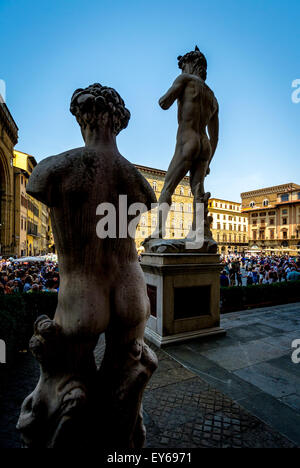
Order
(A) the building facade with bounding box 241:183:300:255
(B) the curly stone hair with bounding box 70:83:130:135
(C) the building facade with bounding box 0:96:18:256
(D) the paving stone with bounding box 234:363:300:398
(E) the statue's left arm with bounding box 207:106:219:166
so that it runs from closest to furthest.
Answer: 1. (B) the curly stone hair with bounding box 70:83:130:135
2. (D) the paving stone with bounding box 234:363:300:398
3. (E) the statue's left arm with bounding box 207:106:219:166
4. (C) the building facade with bounding box 0:96:18:256
5. (A) the building facade with bounding box 241:183:300:255

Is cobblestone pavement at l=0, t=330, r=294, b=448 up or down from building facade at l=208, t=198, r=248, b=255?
down

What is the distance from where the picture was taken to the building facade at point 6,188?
3106 cm

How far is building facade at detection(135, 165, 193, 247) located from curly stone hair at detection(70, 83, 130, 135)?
54.1m

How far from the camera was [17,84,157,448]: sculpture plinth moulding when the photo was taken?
4.81 ft

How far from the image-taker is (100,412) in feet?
5.16

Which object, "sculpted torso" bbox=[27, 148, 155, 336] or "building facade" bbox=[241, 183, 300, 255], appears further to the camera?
"building facade" bbox=[241, 183, 300, 255]

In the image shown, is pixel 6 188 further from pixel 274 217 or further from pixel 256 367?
pixel 274 217

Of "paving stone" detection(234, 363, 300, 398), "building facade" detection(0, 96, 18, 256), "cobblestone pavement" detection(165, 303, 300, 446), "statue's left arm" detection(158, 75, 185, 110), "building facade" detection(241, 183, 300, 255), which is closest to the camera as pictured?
"cobblestone pavement" detection(165, 303, 300, 446)

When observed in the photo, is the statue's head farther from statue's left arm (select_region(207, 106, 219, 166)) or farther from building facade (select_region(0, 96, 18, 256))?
building facade (select_region(0, 96, 18, 256))

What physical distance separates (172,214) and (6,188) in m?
36.6

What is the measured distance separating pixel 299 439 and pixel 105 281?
2.11 meters

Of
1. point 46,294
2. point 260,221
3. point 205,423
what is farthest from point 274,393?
point 260,221

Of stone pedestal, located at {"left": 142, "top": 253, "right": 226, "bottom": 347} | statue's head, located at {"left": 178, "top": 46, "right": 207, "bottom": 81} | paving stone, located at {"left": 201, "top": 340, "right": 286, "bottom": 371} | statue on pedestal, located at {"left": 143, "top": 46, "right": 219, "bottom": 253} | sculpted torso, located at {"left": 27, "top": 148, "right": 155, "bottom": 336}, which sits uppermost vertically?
statue's head, located at {"left": 178, "top": 46, "right": 207, "bottom": 81}

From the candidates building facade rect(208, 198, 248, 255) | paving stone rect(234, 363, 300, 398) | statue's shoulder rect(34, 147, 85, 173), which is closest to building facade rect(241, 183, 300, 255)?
building facade rect(208, 198, 248, 255)
